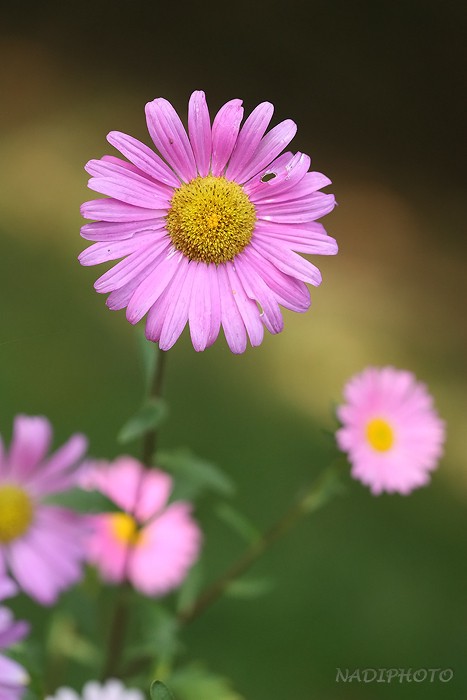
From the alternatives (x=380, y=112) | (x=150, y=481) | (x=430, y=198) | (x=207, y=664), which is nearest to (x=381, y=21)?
(x=380, y=112)

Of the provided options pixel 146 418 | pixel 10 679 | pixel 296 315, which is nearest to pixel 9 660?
pixel 10 679

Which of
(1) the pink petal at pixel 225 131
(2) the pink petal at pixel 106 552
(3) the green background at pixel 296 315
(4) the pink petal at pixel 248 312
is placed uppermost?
(3) the green background at pixel 296 315

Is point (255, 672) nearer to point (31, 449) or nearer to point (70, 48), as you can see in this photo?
point (31, 449)

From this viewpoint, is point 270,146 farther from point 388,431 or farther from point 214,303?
point 388,431

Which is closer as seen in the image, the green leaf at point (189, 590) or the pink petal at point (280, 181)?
→ the pink petal at point (280, 181)

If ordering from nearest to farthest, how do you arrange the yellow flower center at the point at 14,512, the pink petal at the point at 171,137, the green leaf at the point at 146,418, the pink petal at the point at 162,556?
the pink petal at the point at 171,137, the green leaf at the point at 146,418, the yellow flower center at the point at 14,512, the pink petal at the point at 162,556

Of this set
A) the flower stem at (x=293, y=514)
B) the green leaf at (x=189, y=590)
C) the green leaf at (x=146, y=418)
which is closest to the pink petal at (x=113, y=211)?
the green leaf at (x=146, y=418)

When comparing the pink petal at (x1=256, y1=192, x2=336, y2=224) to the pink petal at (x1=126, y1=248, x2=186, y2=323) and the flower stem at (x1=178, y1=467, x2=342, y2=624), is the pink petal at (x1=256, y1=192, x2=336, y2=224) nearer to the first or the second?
the pink petal at (x1=126, y1=248, x2=186, y2=323)

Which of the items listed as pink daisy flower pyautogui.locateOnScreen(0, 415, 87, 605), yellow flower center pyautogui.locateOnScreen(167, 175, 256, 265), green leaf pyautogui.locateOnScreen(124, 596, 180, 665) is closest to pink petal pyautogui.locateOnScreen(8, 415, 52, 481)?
pink daisy flower pyautogui.locateOnScreen(0, 415, 87, 605)

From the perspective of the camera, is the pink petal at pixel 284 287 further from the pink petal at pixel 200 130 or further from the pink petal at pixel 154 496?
the pink petal at pixel 154 496
